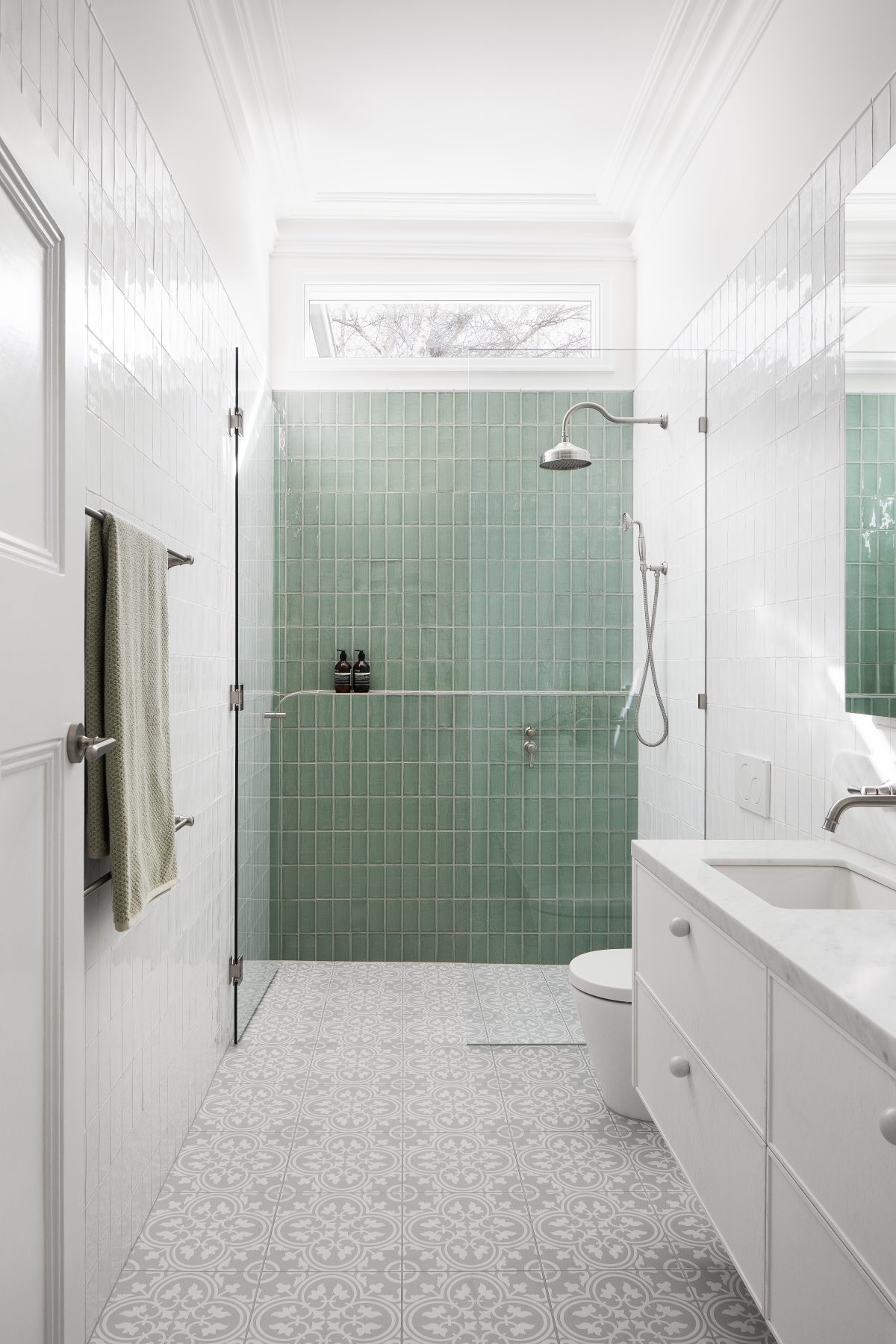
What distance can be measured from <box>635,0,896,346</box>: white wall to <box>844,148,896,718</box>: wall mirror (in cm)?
25

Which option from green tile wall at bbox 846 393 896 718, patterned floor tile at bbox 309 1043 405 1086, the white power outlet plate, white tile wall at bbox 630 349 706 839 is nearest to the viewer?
green tile wall at bbox 846 393 896 718

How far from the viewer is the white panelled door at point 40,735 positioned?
1.05 metres

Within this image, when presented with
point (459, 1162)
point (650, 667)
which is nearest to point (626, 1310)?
point (459, 1162)

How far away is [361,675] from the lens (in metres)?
3.56

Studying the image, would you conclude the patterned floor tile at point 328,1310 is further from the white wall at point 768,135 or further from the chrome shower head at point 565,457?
the white wall at point 768,135

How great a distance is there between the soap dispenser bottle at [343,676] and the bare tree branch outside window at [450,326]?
128 cm

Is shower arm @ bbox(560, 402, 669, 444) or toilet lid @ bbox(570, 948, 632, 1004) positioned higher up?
shower arm @ bbox(560, 402, 669, 444)

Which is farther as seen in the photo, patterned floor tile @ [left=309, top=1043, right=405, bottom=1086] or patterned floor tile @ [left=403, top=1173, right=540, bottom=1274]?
patterned floor tile @ [left=309, top=1043, right=405, bottom=1086]

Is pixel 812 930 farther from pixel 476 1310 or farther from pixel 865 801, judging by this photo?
pixel 476 1310

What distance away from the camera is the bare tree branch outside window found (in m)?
3.66

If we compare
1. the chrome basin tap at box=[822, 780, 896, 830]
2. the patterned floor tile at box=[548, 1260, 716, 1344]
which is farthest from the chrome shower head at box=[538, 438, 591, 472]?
the patterned floor tile at box=[548, 1260, 716, 1344]

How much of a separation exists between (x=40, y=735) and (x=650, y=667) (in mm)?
1999

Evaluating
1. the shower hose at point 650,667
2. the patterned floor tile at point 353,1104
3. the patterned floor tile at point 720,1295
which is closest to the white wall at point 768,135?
the shower hose at point 650,667

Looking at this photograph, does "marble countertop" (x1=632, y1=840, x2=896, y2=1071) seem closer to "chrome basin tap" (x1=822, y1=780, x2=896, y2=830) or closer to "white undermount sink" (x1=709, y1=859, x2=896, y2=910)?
"white undermount sink" (x1=709, y1=859, x2=896, y2=910)
